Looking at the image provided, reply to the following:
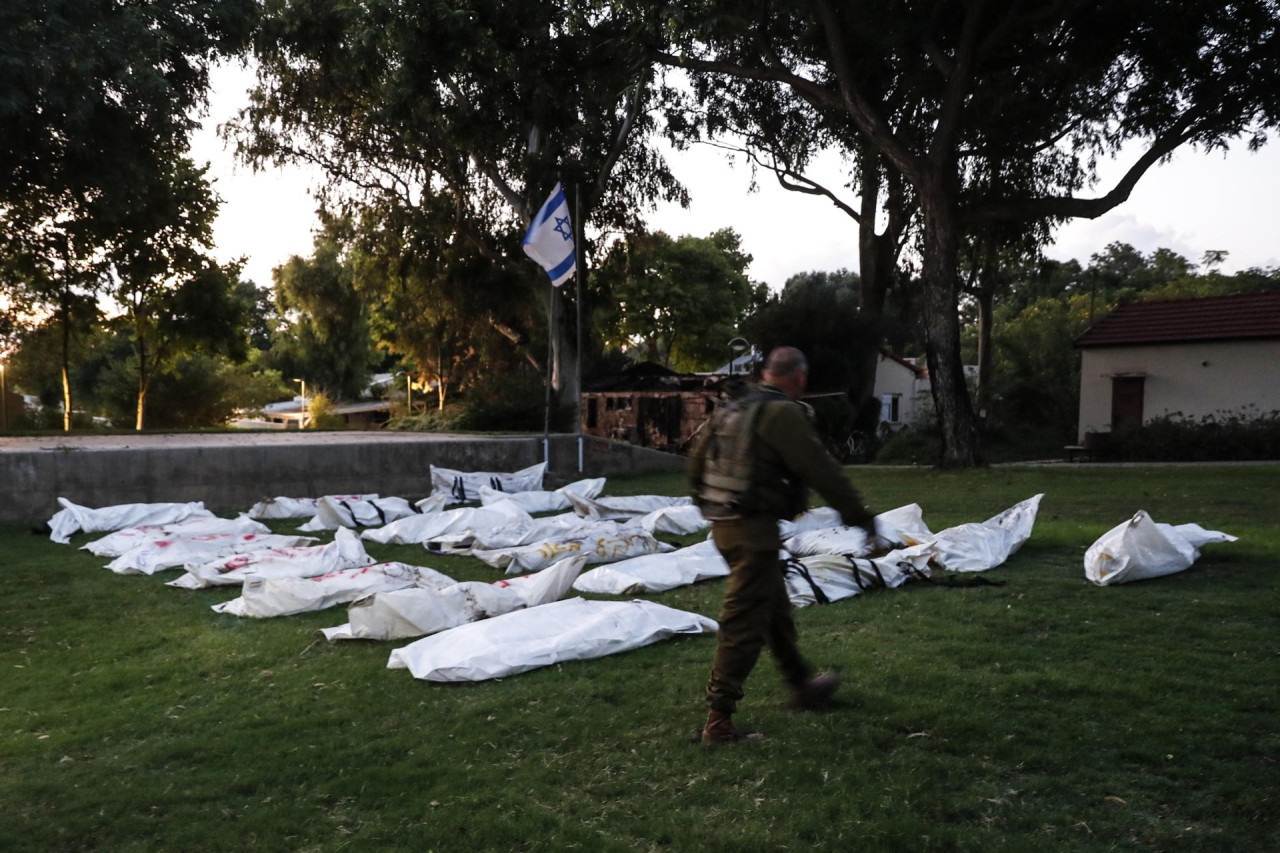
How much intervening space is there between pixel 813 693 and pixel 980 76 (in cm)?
1668

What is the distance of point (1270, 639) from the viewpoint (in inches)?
214

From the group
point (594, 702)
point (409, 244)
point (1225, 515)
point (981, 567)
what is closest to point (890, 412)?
point (409, 244)

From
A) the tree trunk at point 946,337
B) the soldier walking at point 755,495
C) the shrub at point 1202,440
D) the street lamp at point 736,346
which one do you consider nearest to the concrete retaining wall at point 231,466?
the tree trunk at point 946,337

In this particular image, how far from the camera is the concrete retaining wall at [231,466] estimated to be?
12.3 m

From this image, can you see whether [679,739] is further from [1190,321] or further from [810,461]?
[1190,321]

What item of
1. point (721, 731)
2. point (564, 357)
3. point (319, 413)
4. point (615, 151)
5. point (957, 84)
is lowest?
point (721, 731)

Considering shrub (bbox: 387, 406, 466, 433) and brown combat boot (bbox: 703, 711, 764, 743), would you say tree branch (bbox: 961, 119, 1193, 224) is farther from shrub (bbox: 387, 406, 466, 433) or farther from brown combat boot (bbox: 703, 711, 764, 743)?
brown combat boot (bbox: 703, 711, 764, 743)

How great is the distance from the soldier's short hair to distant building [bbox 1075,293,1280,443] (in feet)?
84.2

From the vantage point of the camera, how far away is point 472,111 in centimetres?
2017

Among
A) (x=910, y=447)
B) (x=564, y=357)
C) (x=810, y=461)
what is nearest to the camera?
(x=810, y=461)

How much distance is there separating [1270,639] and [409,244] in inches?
918

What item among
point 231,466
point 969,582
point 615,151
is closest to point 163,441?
point 231,466

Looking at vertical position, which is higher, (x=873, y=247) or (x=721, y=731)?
(x=873, y=247)

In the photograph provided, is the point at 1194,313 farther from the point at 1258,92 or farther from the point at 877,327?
the point at 1258,92
